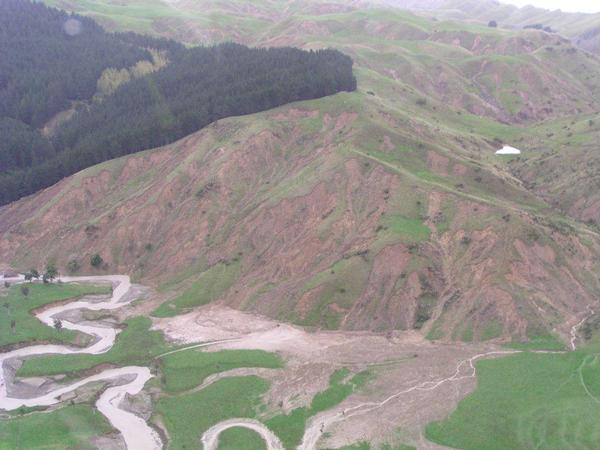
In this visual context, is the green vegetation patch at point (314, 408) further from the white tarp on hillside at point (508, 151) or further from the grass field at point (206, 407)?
the white tarp on hillside at point (508, 151)

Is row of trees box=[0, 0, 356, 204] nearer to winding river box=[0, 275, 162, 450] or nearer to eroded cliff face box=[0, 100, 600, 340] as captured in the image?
eroded cliff face box=[0, 100, 600, 340]

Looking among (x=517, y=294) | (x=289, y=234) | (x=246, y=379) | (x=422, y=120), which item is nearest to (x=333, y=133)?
(x=422, y=120)

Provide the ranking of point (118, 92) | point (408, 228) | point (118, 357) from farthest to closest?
point (118, 92) → point (408, 228) → point (118, 357)

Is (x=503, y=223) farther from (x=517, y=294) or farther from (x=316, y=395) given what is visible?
(x=316, y=395)

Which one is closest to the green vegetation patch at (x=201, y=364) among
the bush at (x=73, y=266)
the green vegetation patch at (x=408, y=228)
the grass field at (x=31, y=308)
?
the grass field at (x=31, y=308)

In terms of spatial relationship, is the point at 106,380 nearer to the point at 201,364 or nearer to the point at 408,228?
the point at 201,364

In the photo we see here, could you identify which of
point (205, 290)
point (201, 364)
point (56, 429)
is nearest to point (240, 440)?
point (201, 364)
